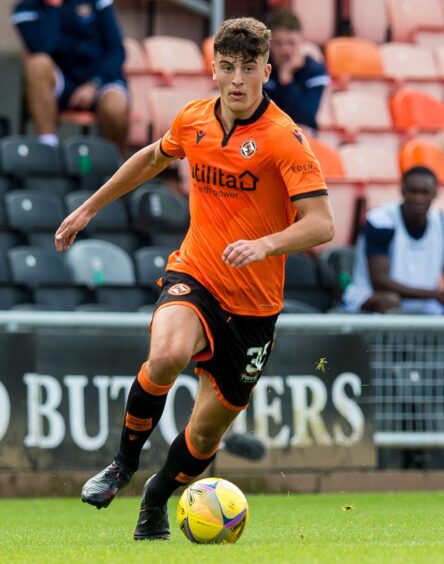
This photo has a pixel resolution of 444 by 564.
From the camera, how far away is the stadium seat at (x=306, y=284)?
11516mm

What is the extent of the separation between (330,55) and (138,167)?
937 cm

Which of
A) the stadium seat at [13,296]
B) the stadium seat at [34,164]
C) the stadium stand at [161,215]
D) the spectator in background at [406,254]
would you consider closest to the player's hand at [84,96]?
the stadium seat at [34,164]

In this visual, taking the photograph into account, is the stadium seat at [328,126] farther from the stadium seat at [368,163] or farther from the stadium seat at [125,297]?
the stadium seat at [125,297]

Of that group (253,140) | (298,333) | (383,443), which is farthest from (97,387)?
(253,140)

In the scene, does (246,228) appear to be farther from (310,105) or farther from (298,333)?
(310,105)

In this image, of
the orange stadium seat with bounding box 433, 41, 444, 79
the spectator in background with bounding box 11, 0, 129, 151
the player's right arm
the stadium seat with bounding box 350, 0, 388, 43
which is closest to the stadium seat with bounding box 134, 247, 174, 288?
the spectator in background with bounding box 11, 0, 129, 151

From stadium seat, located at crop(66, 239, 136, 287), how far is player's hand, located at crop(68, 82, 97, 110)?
207cm

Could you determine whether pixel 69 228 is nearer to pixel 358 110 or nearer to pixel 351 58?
pixel 358 110

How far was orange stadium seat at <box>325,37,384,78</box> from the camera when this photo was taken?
51.8 ft

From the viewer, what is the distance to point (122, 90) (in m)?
12.7

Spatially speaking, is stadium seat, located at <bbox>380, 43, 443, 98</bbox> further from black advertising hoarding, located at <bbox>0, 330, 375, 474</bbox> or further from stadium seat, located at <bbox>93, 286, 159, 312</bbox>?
black advertising hoarding, located at <bbox>0, 330, 375, 474</bbox>

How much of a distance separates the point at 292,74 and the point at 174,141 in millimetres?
6495

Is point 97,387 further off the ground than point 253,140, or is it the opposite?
point 253,140

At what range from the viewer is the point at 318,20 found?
54.4 feet
